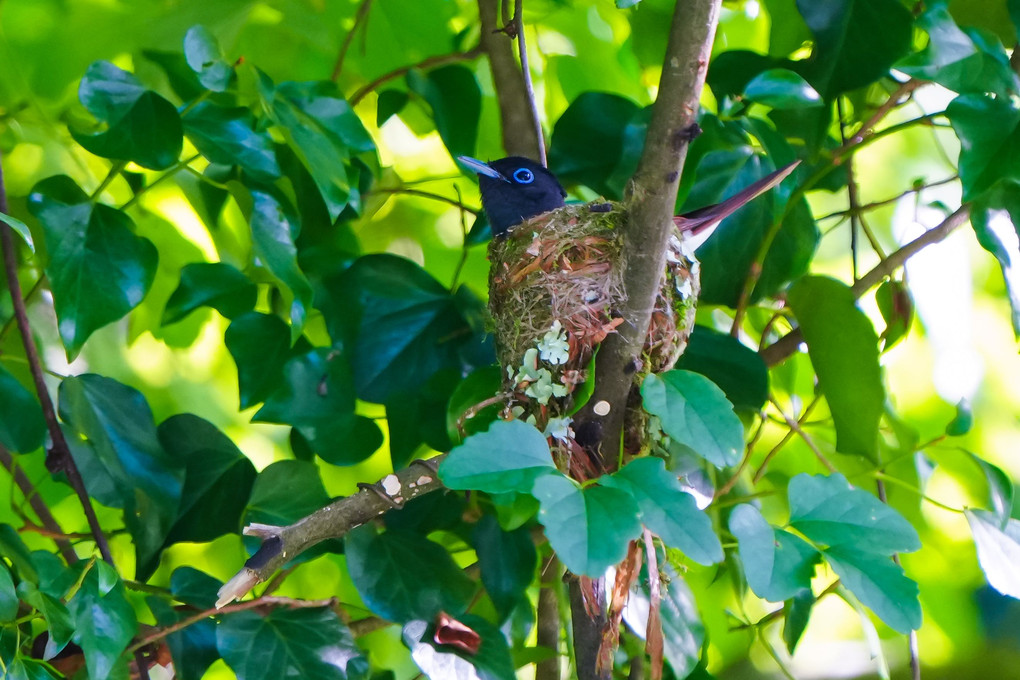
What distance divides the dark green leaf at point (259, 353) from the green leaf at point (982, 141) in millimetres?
1104

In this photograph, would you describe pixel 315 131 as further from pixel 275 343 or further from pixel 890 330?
pixel 890 330

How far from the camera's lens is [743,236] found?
1.67m

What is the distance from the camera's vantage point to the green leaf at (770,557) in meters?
0.83

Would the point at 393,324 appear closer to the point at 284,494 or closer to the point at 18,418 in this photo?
the point at 284,494

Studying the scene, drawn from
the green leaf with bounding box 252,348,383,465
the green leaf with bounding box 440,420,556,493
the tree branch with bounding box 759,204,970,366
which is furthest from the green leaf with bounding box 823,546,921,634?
the green leaf with bounding box 252,348,383,465

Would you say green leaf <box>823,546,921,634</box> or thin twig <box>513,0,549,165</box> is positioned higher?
thin twig <box>513,0,549,165</box>

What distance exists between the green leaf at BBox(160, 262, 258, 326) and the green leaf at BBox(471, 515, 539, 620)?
0.59m

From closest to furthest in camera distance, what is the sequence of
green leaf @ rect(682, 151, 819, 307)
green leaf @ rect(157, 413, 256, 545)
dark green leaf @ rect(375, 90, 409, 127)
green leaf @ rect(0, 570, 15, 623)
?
1. green leaf @ rect(0, 570, 15, 623)
2. green leaf @ rect(157, 413, 256, 545)
3. green leaf @ rect(682, 151, 819, 307)
4. dark green leaf @ rect(375, 90, 409, 127)

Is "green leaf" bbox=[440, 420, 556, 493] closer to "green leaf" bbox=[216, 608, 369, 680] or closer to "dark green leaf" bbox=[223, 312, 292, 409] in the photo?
"green leaf" bbox=[216, 608, 369, 680]

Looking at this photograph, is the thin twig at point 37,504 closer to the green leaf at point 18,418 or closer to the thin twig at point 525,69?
the green leaf at point 18,418

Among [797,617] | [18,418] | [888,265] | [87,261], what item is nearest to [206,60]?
[87,261]

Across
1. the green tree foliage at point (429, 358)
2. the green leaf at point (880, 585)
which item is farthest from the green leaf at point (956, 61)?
the green leaf at point (880, 585)

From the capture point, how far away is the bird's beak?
5.95 ft

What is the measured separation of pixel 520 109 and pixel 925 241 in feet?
2.73
